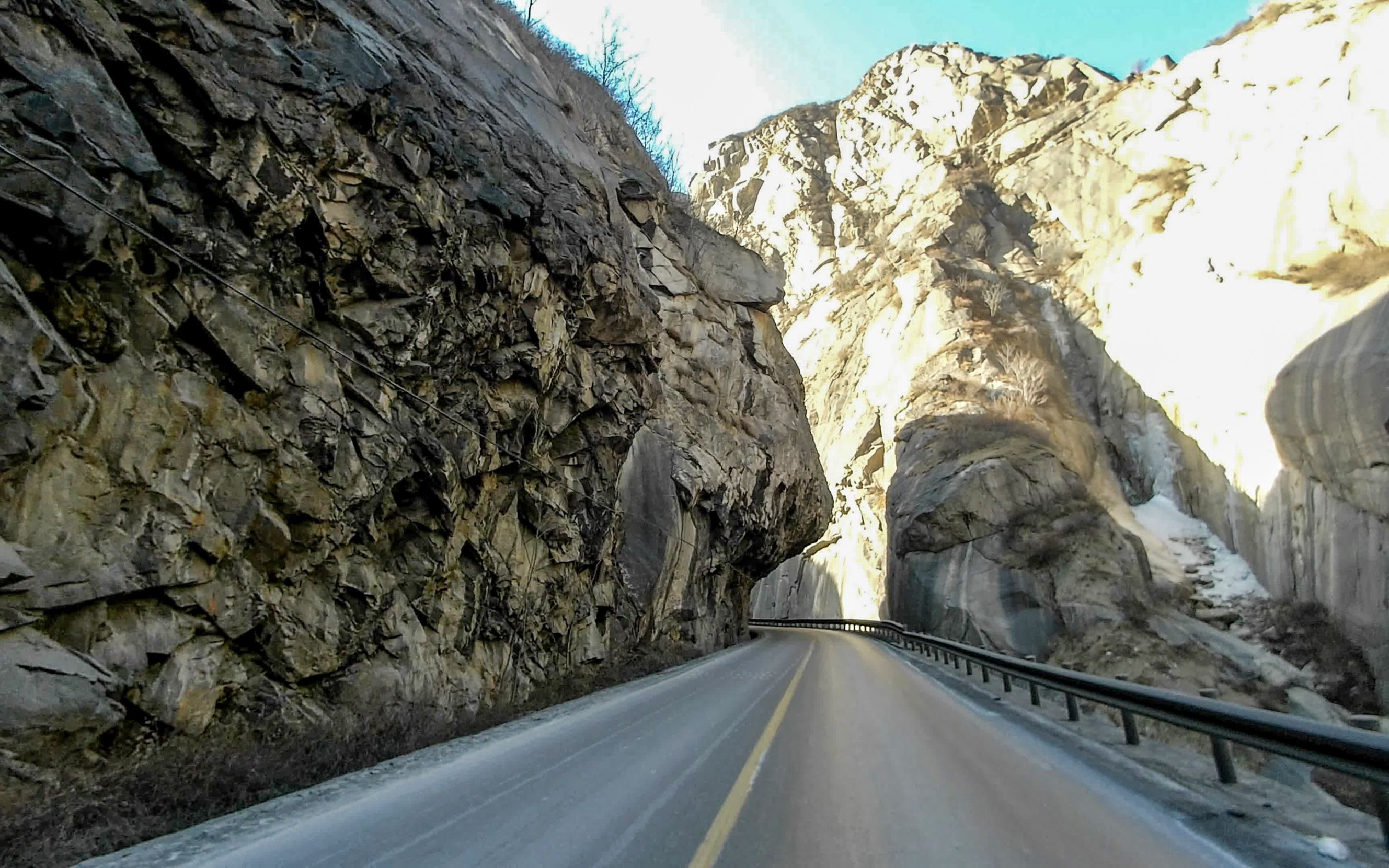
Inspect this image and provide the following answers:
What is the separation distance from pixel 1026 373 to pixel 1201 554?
46.4ft

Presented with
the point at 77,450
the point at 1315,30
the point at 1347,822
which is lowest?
the point at 1347,822

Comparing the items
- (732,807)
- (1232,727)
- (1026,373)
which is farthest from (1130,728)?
(1026,373)

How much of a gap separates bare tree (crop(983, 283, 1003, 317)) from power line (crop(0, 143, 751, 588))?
40.7 meters

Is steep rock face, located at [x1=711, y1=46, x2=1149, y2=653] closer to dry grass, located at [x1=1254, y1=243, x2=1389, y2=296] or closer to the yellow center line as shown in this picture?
dry grass, located at [x1=1254, y1=243, x2=1389, y2=296]

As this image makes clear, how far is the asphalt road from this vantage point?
4379 millimetres

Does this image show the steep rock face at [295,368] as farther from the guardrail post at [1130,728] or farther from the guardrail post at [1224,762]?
the guardrail post at [1224,762]

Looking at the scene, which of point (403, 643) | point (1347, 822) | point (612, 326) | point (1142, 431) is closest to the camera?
point (1347, 822)

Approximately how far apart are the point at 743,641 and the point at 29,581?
30.8m

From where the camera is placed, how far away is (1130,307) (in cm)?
3894

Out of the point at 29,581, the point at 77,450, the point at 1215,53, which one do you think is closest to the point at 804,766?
the point at 29,581

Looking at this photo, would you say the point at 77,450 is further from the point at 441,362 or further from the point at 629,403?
the point at 629,403

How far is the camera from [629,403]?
17828mm

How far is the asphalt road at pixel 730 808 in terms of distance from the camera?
4.38 meters

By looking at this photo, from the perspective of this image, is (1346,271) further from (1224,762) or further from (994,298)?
(1224,762)
